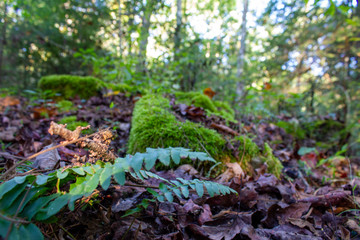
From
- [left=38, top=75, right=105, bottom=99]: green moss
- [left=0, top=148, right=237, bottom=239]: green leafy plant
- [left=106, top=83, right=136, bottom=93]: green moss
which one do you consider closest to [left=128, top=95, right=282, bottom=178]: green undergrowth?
[left=0, top=148, right=237, bottom=239]: green leafy plant

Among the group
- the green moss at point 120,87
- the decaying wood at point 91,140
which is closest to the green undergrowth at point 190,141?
the decaying wood at point 91,140

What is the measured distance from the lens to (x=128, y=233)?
1.05m

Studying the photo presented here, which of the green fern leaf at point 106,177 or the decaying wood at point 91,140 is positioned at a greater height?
the decaying wood at point 91,140

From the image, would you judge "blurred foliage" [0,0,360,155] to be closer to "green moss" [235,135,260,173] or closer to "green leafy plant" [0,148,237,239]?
"green moss" [235,135,260,173]

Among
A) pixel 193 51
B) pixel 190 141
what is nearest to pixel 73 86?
pixel 193 51

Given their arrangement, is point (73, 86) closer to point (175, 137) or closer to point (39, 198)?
point (175, 137)

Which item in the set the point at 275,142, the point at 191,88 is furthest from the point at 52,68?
the point at 275,142

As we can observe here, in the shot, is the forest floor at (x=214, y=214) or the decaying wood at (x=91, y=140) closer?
the decaying wood at (x=91, y=140)

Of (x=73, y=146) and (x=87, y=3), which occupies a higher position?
(x=87, y=3)

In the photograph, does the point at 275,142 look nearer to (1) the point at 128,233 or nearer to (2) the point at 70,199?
(1) the point at 128,233

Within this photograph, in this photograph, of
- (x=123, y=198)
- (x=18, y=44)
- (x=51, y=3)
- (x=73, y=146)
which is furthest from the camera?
(x=18, y=44)

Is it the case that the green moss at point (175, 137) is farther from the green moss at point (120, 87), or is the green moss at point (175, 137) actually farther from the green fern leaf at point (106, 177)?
the green moss at point (120, 87)

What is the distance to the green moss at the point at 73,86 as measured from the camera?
5570mm

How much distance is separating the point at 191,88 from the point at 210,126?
3.60m
